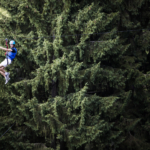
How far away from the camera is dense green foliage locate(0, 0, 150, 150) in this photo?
23.1 ft

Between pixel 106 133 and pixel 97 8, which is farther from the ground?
pixel 97 8

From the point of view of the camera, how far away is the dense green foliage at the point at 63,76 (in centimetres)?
705

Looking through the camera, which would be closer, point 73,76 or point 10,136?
point 73,76

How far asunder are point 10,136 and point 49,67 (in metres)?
3.22

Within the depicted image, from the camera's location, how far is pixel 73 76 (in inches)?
270

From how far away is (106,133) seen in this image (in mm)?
7840

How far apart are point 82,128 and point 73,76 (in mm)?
2004

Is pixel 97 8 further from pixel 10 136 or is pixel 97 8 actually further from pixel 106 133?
pixel 10 136

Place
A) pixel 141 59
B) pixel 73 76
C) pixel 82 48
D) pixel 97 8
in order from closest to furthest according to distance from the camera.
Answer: pixel 73 76 → pixel 82 48 → pixel 97 8 → pixel 141 59

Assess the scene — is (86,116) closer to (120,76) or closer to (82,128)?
(82,128)

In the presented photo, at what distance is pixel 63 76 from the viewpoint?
7.25 metres

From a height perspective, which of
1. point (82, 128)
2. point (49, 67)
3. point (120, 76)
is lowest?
point (82, 128)

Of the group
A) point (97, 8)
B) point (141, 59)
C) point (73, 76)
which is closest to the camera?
point (73, 76)

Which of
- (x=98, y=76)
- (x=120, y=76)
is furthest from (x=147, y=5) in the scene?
(x=98, y=76)
